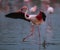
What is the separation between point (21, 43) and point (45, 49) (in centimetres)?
37

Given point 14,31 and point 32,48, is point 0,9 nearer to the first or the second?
point 14,31

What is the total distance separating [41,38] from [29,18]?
1.16ft

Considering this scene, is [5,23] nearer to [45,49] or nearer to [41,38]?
[41,38]

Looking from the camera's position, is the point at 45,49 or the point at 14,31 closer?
the point at 45,49

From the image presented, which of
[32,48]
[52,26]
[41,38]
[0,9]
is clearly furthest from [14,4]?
[32,48]

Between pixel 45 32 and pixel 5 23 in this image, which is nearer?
pixel 45 32

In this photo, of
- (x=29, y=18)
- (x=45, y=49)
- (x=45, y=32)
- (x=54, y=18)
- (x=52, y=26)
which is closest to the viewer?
(x=45, y=49)

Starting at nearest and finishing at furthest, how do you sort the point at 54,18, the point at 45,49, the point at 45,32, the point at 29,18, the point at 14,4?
1. the point at 45,49
2. the point at 29,18
3. the point at 45,32
4. the point at 54,18
5. the point at 14,4

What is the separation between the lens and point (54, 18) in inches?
199

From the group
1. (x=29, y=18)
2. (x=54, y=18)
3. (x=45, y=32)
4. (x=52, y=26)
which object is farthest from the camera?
(x=54, y=18)

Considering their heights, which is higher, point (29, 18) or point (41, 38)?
point (29, 18)

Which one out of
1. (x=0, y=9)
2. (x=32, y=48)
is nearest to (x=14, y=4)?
(x=0, y=9)

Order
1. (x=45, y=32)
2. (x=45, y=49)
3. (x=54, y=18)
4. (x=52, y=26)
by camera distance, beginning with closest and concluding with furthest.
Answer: (x=45, y=49), (x=45, y=32), (x=52, y=26), (x=54, y=18)

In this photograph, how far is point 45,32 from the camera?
163 inches
